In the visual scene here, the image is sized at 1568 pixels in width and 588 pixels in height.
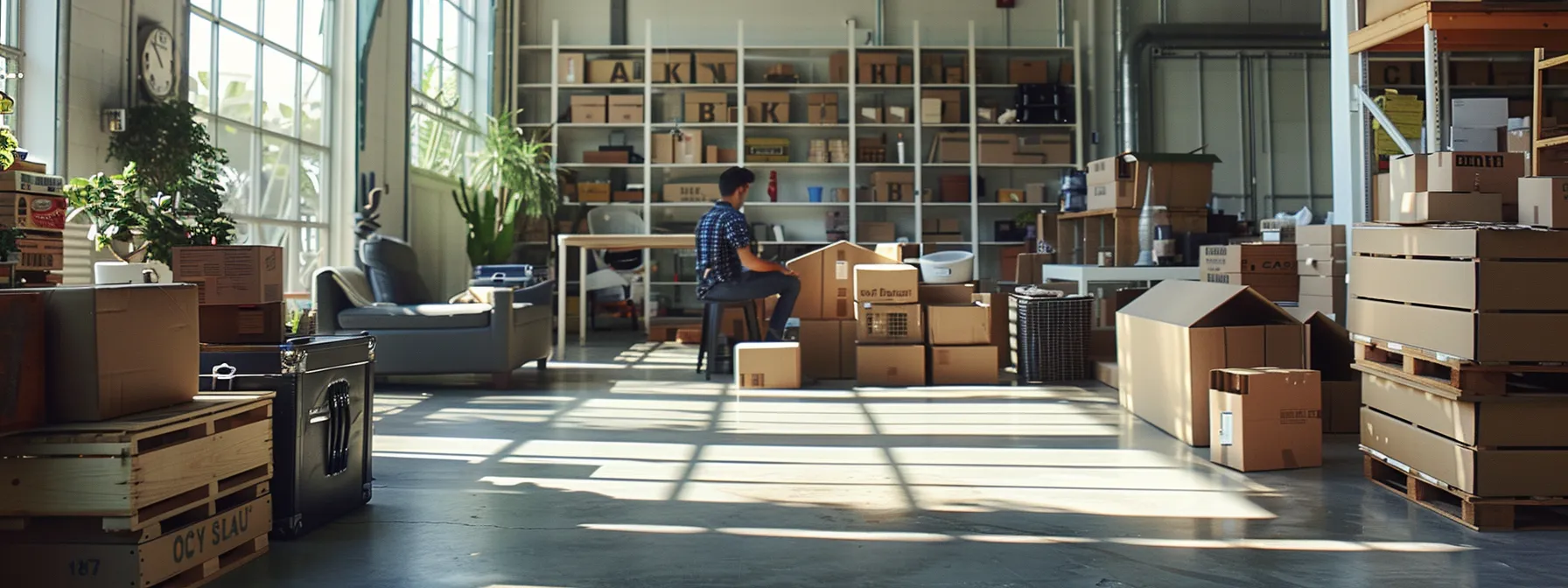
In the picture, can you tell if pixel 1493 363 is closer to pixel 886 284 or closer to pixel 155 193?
pixel 886 284

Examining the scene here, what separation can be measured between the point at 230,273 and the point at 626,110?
8227 millimetres

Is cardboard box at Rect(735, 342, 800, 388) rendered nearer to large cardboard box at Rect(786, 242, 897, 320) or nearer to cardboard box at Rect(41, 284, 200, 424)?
large cardboard box at Rect(786, 242, 897, 320)

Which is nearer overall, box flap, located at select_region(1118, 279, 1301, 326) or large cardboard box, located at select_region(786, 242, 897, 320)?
box flap, located at select_region(1118, 279, 1301, 326)

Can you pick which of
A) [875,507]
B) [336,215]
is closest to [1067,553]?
[875,507]

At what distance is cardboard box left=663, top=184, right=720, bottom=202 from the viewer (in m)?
10.8

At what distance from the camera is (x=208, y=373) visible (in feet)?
8.52

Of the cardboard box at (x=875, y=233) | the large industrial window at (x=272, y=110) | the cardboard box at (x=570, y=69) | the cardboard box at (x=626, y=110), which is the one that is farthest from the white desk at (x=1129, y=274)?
the cardboard box at (x=570, y=69)

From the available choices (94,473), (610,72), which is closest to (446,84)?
(610,72)

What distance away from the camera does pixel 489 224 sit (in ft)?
30.8

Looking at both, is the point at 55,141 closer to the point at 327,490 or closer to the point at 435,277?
the point at 327,490

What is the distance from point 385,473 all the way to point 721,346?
11.1ft

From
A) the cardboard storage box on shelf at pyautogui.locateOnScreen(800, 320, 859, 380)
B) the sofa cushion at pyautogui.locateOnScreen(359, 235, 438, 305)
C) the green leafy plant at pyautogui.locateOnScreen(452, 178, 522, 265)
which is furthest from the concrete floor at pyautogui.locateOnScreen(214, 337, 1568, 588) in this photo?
the green leafy plant at pyautogui.locateOnScreen(452, 178, 522, 265)

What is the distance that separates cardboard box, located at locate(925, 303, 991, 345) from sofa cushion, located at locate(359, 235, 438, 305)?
271cm

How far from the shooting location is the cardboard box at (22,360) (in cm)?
196
